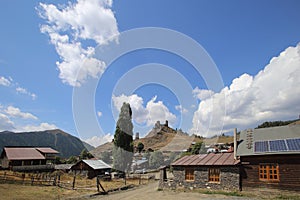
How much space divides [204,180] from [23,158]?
36.3 meters

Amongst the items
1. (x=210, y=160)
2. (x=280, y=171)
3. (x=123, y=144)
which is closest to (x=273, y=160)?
(x=280, y=171)

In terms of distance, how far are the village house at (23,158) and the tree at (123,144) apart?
1653cm

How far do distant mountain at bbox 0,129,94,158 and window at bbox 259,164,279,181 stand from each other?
11677 cm

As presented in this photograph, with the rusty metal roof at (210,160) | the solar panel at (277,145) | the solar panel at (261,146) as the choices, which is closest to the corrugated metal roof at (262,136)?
the solar panel at (261,146)

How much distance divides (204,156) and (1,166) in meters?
39.4

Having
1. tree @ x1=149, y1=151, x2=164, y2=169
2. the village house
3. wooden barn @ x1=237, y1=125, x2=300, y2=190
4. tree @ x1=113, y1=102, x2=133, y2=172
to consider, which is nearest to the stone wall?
wooden barn @ x1=237, y1=125, x2=300, y2=190

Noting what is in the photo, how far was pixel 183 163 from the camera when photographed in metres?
23.4

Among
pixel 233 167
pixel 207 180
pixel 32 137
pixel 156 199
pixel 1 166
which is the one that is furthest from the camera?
pixel 32 137

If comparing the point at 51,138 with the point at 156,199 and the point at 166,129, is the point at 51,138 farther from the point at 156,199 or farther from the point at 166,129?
the point at 156,199

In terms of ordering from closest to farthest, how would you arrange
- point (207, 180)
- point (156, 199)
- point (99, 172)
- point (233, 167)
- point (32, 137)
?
point (156, 199) → point (233, 167) → point (207, 180) → point (99, 172) → point (32, 137)

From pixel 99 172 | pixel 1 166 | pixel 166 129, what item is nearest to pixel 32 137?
pixel 166 129

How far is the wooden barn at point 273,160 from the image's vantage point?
56.4ft

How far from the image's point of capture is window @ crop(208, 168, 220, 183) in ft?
67.8

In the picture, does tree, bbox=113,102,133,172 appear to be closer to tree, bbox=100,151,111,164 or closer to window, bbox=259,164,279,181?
tree, bbox=100,151,111,164
